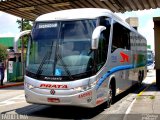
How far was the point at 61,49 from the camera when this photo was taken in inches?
410

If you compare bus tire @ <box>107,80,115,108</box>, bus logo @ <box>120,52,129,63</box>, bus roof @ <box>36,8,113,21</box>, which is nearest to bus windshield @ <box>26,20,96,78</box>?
bus roof @ <box>36,8,113,21</box>

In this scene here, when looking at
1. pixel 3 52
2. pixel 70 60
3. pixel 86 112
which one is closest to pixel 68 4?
pixel 86 112

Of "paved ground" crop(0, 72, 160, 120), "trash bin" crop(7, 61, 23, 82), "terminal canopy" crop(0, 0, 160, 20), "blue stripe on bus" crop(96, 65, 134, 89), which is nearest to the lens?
"paved ground" crop(0, 72, 160, 120)

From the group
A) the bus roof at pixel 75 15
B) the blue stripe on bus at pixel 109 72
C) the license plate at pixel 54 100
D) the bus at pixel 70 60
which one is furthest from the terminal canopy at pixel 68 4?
the license plate at pixel 54 100

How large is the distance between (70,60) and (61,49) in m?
0.47

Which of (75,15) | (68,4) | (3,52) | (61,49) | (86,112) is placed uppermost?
(68,4)

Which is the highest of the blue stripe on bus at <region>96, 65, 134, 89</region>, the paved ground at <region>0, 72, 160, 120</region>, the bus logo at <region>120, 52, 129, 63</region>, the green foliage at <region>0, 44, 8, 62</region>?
the green foliage at <region>0, 44, 8, 62</region>

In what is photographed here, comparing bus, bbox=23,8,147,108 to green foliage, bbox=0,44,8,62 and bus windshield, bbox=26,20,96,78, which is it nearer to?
bus windshield, bbox=26,20,96,78

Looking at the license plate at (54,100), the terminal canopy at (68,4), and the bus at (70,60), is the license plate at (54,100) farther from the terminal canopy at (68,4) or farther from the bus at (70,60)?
the terminal canopy at (68,4)

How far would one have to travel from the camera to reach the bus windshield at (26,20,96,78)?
1013 cm

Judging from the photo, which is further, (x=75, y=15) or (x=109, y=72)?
(x=109, y=72)

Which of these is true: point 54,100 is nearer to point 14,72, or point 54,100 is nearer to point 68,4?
point 68,4

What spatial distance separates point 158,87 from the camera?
765 inches

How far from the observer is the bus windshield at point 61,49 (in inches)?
399
